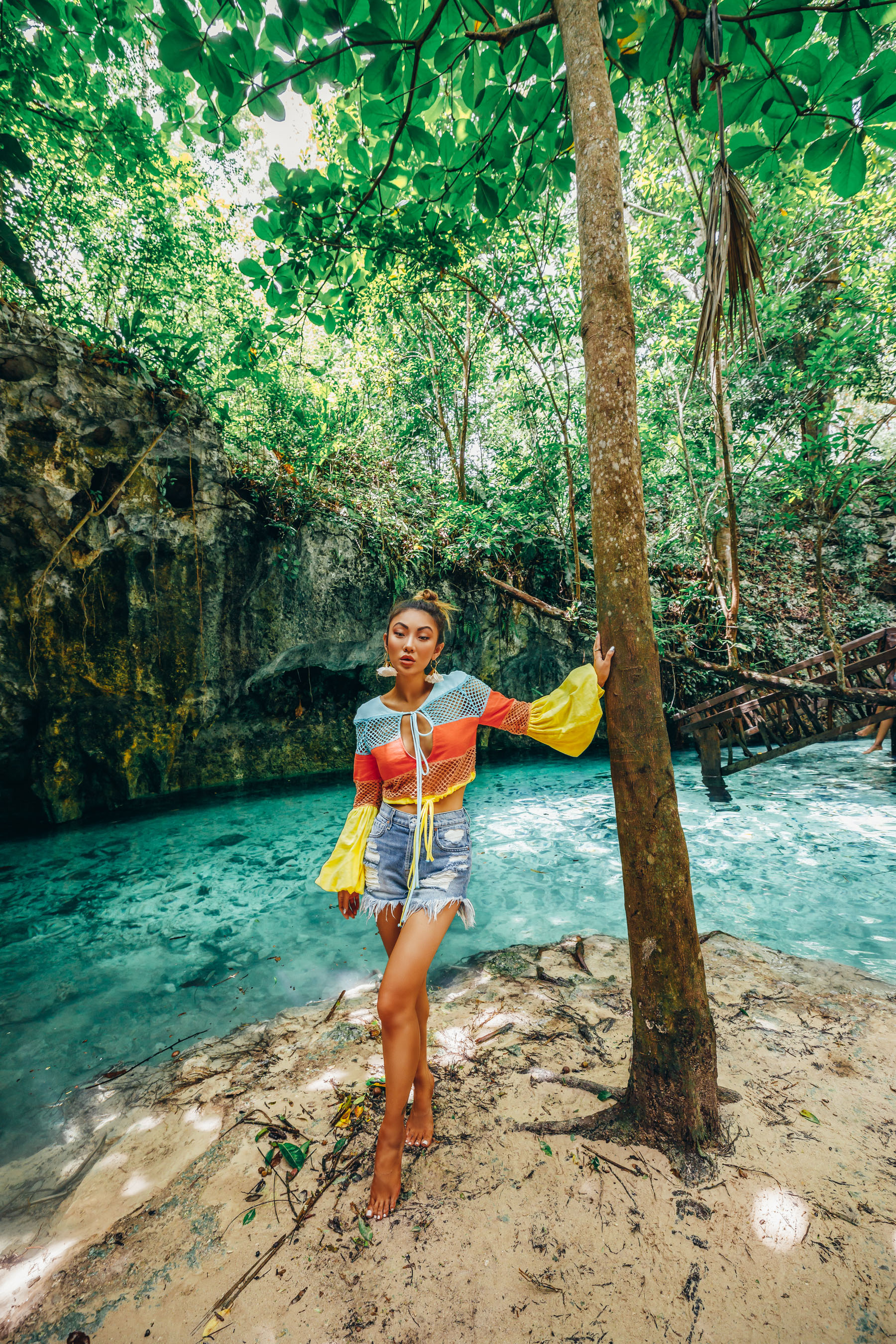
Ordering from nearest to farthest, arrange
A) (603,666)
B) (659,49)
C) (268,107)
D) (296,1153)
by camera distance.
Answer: (603,666) < (296,1153) < (659,49) < (268,107)

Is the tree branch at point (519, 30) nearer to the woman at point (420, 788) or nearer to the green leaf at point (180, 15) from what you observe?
the green leaf at point (180, 15)

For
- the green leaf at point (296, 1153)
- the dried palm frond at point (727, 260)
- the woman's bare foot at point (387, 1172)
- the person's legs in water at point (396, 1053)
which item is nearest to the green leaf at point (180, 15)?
the dried palm frond at point (727, 260)

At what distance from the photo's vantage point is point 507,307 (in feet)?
21.3

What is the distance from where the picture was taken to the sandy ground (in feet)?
4.08

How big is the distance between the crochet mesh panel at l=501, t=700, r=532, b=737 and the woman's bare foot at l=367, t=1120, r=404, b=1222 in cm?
132

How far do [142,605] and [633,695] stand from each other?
687 cm

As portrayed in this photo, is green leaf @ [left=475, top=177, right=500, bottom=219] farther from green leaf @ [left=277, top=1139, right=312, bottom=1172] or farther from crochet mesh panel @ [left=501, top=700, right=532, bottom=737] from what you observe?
green leaf @ [left=277, top=1139, right=312, bottom=1172]

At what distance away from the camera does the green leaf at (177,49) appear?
197cm

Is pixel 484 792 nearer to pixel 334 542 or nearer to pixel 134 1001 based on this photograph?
pixel 334 542

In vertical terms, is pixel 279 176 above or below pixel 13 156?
above

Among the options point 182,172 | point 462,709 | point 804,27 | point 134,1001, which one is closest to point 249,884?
point 134,1001

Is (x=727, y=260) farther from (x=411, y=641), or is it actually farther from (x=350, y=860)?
(x=350, y=860)

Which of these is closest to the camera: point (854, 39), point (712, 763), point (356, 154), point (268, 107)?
point (854, 39)

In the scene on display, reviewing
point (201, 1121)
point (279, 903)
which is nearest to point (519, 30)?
point (201, 1121)
